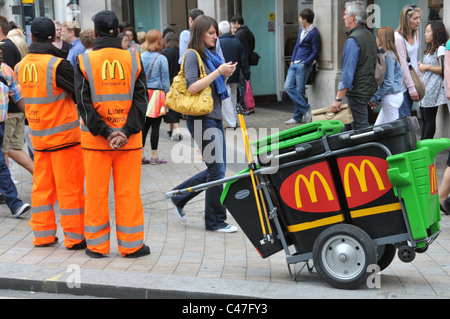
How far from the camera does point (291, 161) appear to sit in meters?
4.89

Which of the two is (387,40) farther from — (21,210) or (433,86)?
(21,210)

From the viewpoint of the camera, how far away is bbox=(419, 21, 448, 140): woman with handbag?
8.81m

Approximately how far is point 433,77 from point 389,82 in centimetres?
131

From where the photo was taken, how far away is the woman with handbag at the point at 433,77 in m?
8.81

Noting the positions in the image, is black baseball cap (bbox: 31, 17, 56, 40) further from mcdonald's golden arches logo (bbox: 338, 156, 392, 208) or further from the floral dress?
the floral dress

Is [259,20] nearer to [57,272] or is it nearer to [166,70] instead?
[166,70]

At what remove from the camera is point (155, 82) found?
10.2m

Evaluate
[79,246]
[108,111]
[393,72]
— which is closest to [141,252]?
[79,246]

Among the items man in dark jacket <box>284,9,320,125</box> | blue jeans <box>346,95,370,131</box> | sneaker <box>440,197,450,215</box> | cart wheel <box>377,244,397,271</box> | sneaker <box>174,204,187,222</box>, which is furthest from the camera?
man in dark jacket <box>284,9,320,125</box>

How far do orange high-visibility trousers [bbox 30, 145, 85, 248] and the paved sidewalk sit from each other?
6.6 inches

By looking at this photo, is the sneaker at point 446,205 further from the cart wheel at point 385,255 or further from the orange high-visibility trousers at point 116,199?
the orange high-visibility trousers at point 116,199

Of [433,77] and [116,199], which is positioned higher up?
[433,77]

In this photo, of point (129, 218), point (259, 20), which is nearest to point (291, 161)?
point (129, 218)

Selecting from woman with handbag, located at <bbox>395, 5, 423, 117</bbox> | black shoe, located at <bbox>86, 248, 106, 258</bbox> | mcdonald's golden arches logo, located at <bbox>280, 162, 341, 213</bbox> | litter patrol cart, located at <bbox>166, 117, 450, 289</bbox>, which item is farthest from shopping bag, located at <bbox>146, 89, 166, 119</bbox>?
mcdonald's golden arches logo, located at <bbox>280, 162, 341, 213</bbox>
